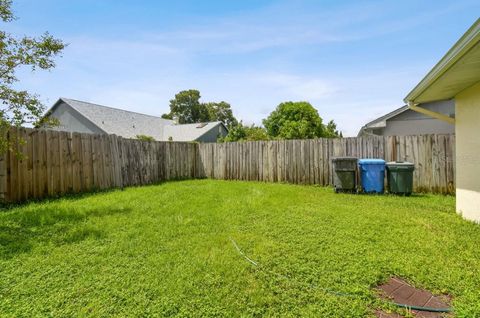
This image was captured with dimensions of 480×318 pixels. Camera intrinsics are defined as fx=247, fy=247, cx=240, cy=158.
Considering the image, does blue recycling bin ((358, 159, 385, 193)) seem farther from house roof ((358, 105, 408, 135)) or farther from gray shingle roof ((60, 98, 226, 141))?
gray shingle roof ((60, 98, 226, 141))

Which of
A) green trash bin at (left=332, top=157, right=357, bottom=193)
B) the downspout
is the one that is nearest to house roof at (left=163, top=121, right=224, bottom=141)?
green trash bin at (left=332, top=157, right=357, bottom=193)

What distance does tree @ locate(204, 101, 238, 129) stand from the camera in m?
47.3

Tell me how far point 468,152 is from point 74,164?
9.42 meters

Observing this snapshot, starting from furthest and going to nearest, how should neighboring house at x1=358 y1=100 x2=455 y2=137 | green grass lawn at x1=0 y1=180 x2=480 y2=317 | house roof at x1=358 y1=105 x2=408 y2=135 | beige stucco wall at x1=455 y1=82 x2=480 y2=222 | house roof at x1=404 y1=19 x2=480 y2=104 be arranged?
1. house roof at x1=358 y1=105 x2=408 y2=135
2. neighboring house at x1=358 y1=100 x2=455 y2=137
3. beige stucco wall at x1=455 y1=82 x2=480 y2=222
4. house roof at x1=404 y1=19 x2=480 y2=104
5. green grass lawn at x1=0 y1=180 x2=480 y2=317

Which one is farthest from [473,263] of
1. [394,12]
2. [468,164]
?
[394,12]

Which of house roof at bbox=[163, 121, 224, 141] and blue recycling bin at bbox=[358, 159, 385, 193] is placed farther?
house roof at bbox=[163, 121, 224, 141]

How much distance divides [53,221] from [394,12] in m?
8.79

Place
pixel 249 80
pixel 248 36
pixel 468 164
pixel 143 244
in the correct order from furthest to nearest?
pixel 249 80 → pixel 248 36 → pixel 468 164 → pixel 143 244

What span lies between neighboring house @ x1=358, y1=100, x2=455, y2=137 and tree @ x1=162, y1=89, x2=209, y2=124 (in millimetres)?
35083

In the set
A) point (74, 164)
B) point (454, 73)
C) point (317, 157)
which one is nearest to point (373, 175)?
point (317, 157)

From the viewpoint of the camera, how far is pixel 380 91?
454 inches

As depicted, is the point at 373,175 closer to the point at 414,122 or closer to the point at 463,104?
the point at 463,104

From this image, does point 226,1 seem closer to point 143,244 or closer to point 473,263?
point 143,244

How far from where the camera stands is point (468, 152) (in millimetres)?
4578
